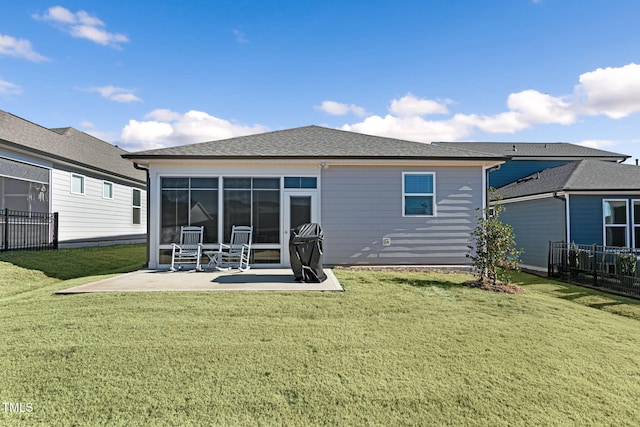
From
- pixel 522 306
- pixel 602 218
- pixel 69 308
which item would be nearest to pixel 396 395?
pixel 522 306

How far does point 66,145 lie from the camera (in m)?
13.3

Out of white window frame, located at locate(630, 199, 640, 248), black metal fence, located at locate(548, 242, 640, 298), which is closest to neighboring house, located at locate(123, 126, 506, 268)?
black metal fence, located at locate(548, 242, 640, 298)

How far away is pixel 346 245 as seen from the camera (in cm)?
925

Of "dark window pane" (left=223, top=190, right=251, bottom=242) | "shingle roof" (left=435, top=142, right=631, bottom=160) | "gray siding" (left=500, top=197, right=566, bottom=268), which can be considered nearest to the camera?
"dark window pane" (left=223, top=190, right=251, bottom=242)

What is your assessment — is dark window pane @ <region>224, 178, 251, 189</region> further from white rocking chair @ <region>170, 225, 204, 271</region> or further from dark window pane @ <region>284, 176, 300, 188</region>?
white rocking chair @ <region>170, 225, 204, 271</region>

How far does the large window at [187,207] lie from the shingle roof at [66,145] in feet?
17.0

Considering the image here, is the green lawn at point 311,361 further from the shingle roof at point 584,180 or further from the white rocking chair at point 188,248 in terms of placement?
the shingle roof at point 584,180

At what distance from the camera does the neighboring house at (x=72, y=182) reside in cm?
1072

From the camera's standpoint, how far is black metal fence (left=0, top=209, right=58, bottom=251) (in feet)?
32.3

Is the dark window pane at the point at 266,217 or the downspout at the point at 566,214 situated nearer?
the dark window pane at the point at 266,217

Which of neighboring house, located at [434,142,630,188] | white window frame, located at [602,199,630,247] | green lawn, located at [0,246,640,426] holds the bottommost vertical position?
green lawn, located at [0,246,640,426]

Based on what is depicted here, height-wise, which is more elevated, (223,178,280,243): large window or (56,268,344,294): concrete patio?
(223,178,280,243): large window

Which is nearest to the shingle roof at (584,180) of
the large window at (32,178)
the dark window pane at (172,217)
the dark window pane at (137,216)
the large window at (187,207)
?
the large window at (187,207)

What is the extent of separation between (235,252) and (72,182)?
26.4 feet
